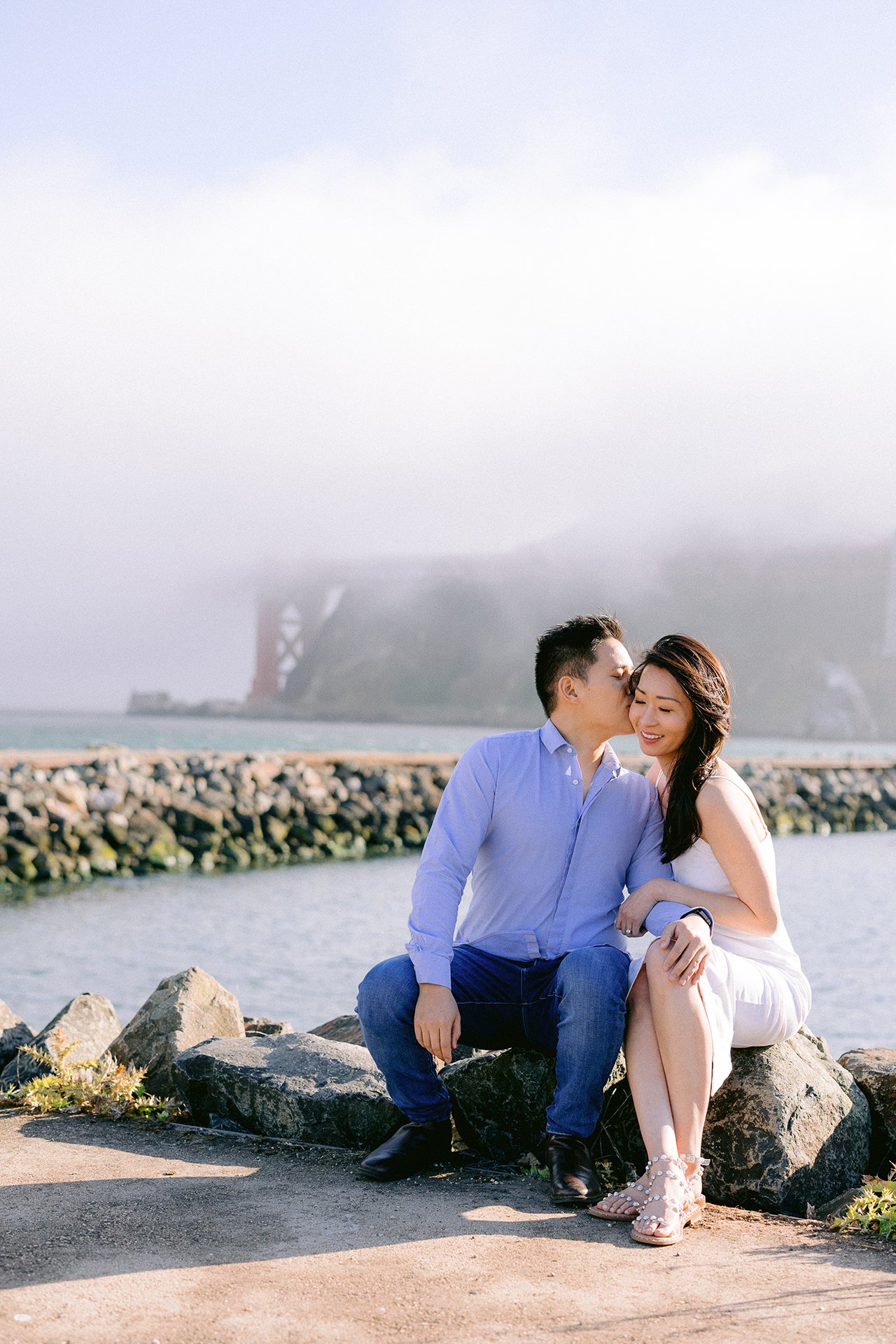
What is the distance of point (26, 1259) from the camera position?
2.68 metres

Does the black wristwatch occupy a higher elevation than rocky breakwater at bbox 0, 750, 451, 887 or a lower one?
higher

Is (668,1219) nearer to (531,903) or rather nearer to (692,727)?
(531,903)

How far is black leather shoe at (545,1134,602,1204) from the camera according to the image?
310 centimetres

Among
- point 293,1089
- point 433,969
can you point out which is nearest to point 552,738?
point 433,969

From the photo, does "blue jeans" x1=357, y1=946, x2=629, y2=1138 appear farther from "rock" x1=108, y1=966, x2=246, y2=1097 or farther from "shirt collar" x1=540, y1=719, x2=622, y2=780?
"rock" x1=108, y1=966, x2=246, y2=1097

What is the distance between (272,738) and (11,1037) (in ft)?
217

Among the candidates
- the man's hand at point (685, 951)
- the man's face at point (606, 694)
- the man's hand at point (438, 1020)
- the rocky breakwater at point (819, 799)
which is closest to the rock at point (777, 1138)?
the man's hand at point (685, 951)

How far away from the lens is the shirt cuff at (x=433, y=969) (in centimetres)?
325

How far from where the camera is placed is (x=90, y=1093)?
A: 401cm

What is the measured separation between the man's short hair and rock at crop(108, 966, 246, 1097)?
188cm

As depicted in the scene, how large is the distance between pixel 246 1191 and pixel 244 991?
5244mm

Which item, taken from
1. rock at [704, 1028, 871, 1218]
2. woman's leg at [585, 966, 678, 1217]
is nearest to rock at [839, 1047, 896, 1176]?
rock at [704, 1028, 871, 1218]

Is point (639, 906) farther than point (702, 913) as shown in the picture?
Yes

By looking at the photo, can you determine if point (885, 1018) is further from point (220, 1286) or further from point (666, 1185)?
point (220, 1286)
